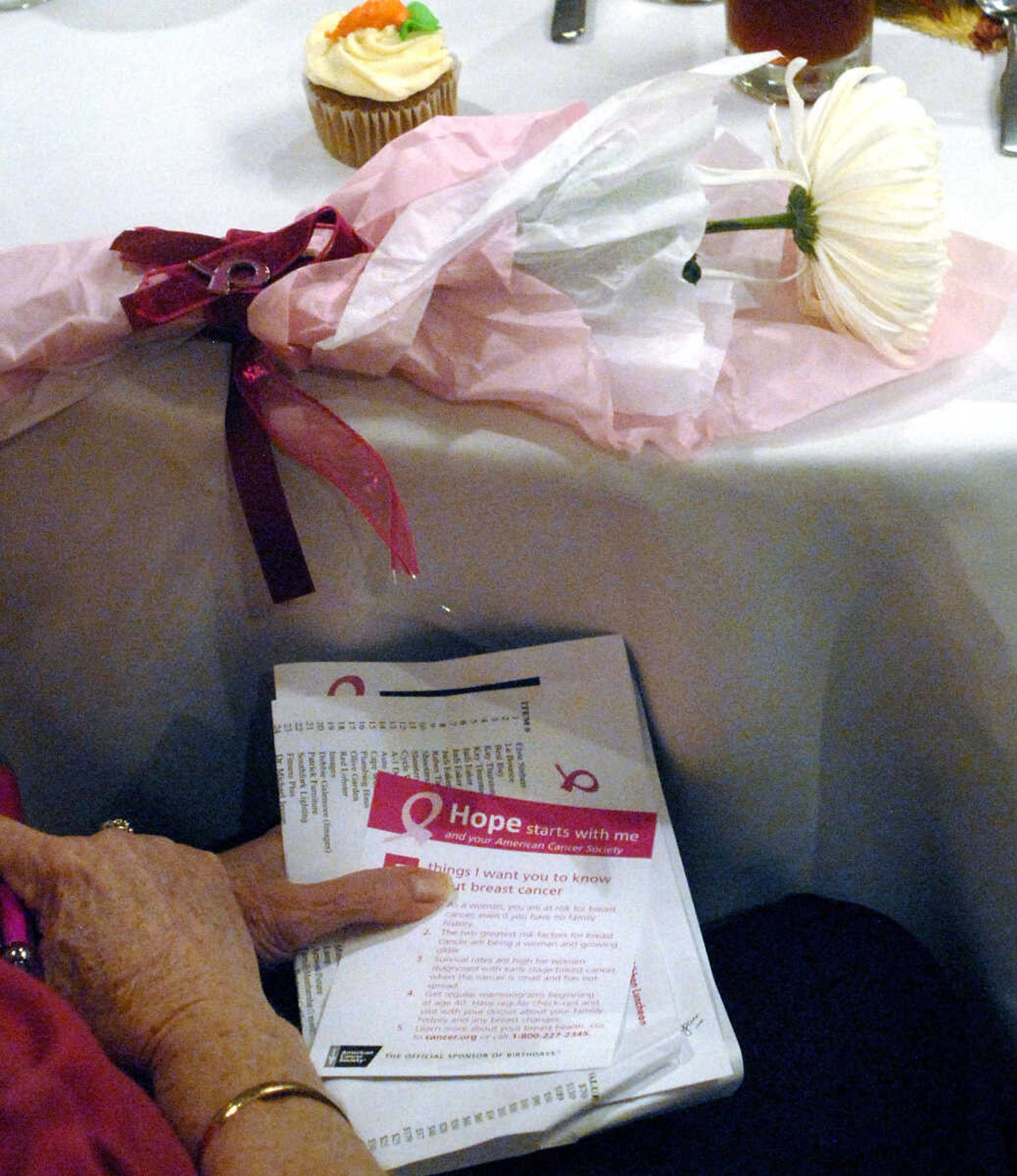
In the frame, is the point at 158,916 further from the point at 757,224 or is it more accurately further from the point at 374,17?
the point at 374,17

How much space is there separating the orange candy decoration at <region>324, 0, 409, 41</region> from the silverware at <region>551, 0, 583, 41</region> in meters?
0.17

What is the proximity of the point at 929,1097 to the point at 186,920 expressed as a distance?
0.44 m

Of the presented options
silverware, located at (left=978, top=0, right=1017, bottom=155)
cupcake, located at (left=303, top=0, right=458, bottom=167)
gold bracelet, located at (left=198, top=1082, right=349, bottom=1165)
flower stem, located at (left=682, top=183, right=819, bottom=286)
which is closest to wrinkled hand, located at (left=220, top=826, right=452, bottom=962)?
gold bracelet, located at (left=198, top=1082, right=349, bottom=1165)

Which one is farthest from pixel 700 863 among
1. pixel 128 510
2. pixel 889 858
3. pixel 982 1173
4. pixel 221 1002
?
pixel 128 510

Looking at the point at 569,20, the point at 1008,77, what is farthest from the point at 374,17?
the point at 1008,77

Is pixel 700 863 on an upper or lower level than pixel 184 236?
lower

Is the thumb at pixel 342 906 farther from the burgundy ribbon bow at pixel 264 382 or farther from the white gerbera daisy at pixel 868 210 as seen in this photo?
the white gerbera daisy at pixel 868 210

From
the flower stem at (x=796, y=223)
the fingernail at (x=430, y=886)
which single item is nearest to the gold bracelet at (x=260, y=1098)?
the fingernail at (x=430, y=886)

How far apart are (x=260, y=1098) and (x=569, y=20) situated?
823 millimetres

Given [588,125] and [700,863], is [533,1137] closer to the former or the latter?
[700,863]

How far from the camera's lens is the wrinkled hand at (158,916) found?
1.97 feet

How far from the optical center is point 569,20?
36.4 inches

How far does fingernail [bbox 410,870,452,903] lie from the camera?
65 centimetres

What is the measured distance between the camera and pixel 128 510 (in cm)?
71
